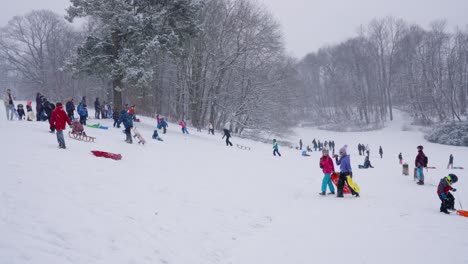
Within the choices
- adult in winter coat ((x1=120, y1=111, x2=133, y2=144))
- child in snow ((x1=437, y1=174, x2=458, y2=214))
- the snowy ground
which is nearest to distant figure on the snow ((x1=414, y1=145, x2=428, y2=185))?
the snowy ground

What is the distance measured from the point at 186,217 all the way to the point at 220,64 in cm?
2844

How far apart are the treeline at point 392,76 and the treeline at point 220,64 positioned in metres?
0.22

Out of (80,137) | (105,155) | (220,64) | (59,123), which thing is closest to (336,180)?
(105,155)

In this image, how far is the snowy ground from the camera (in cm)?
479

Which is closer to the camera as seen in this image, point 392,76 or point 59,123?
point 59,123

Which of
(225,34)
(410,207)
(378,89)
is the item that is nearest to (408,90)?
(378,89)

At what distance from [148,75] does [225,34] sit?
15767 mm

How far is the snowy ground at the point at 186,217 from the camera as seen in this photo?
15.7 feet

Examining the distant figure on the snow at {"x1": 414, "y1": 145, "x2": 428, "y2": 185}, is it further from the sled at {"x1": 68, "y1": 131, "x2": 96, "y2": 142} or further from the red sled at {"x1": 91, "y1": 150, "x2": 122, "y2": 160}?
the sled at {"x1": 68, "y1": 131, "x2": 96, "y2": 142}

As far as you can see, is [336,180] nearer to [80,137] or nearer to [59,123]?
[59,123]

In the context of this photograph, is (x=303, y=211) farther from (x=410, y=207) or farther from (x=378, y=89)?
(x=378, y=89)

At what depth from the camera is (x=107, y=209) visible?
6180 mm

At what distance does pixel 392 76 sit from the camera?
62094mm

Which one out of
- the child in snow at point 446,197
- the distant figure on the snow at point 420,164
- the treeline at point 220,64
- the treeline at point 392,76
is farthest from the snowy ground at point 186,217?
the treeline at point 392,76
